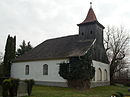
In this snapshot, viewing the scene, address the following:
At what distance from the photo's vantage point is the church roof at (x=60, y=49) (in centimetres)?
2800

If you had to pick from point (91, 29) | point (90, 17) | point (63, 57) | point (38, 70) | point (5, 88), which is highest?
point (90, 17)

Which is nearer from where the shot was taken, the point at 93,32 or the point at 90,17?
the point at 93,32

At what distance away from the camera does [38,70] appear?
30656 mm

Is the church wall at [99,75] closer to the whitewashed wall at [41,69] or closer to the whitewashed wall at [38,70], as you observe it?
the whitewashed wall at [41,69]

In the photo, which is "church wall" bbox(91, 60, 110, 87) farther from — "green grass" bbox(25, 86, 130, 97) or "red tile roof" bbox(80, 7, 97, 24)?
"red tile roof" bbox(80, 7, 97, 24)

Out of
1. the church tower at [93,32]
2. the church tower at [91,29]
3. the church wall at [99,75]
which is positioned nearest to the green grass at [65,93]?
the church wall at [99,75]

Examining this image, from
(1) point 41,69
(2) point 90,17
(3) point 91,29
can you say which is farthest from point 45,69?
(2) point 90,17

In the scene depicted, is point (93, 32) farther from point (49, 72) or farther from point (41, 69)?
point (41, 69)

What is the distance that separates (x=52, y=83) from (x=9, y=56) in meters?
11.3

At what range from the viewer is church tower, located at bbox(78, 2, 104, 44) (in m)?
30.7

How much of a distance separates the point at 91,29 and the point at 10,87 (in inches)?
762

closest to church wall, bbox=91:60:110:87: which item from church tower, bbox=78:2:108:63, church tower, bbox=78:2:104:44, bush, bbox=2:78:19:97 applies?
church tower, bbox=78:2:108:63

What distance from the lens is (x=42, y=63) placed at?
99.2 feet

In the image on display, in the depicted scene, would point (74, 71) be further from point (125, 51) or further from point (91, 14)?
point (125, 51)
